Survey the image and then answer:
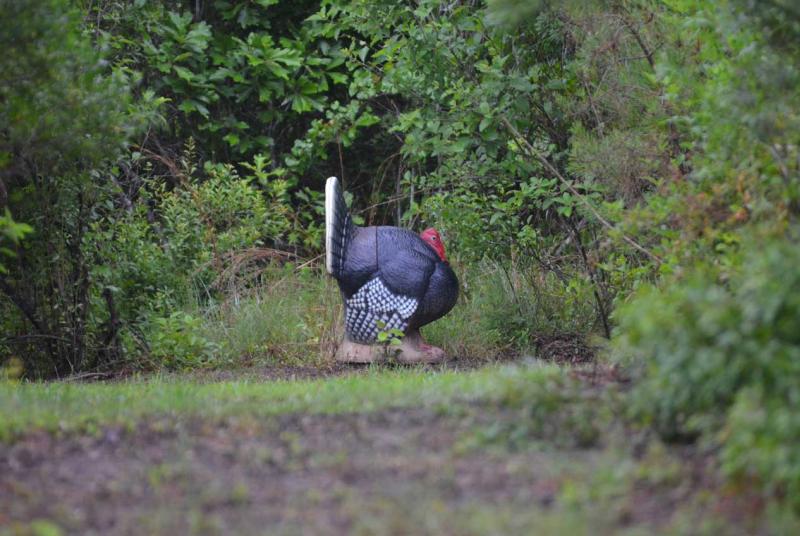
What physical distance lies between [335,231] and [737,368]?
517 cm

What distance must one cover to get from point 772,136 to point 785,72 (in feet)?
1.08

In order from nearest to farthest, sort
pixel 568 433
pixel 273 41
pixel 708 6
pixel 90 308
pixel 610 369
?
pixel 568 433 → pixel 610 369 → pixel 708 6 → pixel 90 308 → pixel 273 41

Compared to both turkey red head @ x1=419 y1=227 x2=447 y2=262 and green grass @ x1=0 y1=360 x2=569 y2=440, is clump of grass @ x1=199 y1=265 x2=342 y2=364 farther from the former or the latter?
green grass @ x1=0 y1=360 x2=569 y2=440

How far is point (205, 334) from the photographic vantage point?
31.0 ft

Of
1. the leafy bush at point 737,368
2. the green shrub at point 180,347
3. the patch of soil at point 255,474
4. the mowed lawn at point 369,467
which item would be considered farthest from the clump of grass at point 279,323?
the leafy bush at point 737,368

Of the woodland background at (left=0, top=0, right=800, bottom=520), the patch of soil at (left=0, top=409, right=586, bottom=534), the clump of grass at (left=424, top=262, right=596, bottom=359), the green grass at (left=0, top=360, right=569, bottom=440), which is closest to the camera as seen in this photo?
the patch of soil at (left=0, top=409, right=586, bottom=534)

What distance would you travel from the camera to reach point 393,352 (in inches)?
351

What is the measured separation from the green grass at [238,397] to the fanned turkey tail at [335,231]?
1.54m

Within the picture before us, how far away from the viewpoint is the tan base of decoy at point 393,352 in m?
8.91

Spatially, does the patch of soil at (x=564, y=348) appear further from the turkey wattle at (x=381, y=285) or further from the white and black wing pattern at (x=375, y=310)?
the white and black wing pattern at (x=375, y=310)

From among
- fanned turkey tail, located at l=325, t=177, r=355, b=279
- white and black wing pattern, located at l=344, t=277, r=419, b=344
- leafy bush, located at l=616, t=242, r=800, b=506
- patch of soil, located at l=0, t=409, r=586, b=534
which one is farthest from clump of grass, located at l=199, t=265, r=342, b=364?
leafy bush, located at l=616, t=242, r=800, b=506

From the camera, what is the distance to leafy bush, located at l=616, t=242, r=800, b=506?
12.3 feet

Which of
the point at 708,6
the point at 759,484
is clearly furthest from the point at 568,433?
the point at 708,6

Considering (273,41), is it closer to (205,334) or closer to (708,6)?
(205,334)
